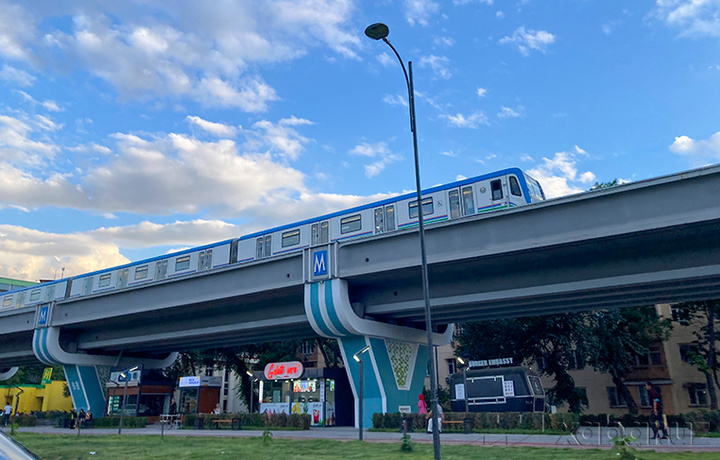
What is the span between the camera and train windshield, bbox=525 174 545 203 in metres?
27.8

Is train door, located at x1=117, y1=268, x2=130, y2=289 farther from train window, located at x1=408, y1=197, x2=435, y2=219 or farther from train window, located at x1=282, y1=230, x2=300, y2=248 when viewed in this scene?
train window, located at x1=408, y1=197, x2=435, y2=219

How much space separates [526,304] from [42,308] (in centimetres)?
3864

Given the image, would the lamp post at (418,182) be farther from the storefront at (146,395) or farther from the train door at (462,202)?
the storefront at (146,395)

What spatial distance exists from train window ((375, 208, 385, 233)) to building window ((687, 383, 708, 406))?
32565 millimetres

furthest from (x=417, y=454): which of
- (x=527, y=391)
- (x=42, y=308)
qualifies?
(x=42, y=308)

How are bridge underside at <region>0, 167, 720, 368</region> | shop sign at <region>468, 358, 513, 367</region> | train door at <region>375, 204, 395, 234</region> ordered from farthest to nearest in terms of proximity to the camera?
shop sign at <region>468, 358, 513, 367</region> < train door at <region>375, 204, 395, 234</region> < bridge underside at <region>0, 167, 720, 368</region>

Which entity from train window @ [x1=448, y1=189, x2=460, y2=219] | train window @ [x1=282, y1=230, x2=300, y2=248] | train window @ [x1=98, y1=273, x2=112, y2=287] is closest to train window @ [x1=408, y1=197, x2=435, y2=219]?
train window @ [x1=448, y1=189, x2=460, y2=219]

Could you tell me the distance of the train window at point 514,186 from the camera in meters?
26.2

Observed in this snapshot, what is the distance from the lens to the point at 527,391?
30.8 metres

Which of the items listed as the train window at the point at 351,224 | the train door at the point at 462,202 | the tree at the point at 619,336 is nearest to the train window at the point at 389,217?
the train window at the point at 351,224

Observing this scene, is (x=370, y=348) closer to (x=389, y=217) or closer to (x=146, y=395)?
(x=389, y=217)

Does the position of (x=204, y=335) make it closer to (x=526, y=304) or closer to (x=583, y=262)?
(x=526, y=304)

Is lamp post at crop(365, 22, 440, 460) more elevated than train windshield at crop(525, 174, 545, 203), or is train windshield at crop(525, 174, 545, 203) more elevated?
train windshield at crop(525, 174, 545, 203)

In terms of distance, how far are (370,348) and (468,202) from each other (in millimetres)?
9783
